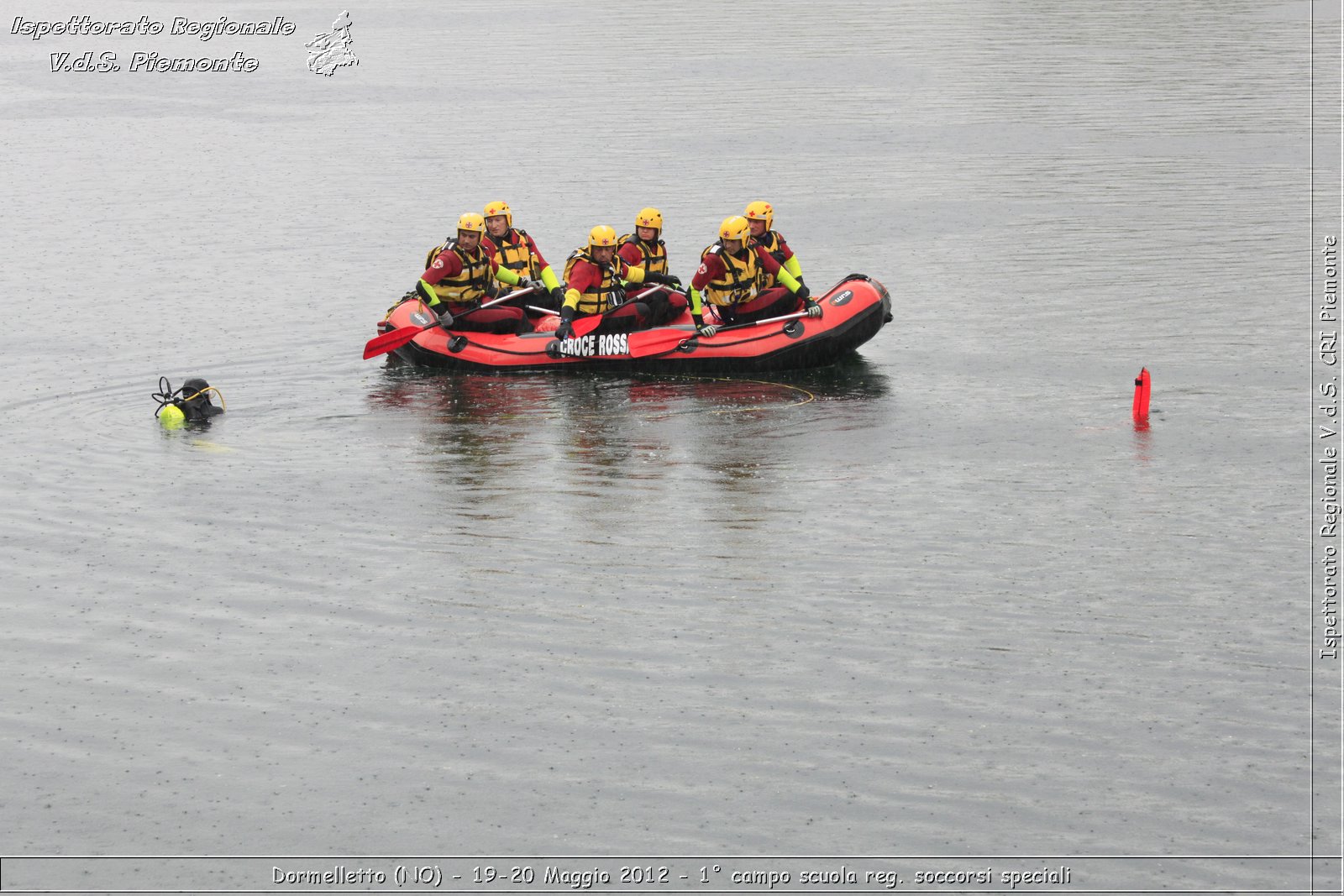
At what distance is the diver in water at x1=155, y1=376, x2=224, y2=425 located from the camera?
1920 centimetres

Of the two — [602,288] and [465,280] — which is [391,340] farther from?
[602,288]

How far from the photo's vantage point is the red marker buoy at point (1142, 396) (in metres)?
18.1

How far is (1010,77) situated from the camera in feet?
150

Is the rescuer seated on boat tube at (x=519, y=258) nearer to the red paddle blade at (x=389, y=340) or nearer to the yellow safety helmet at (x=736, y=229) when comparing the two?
the red paddle blade at (x=389, y=340)

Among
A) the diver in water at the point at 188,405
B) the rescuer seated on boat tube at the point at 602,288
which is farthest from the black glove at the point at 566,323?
the diver in water at the point at 188,405

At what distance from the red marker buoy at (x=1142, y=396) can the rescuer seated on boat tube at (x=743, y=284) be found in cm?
402

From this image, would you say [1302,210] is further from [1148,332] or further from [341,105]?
[341,105]

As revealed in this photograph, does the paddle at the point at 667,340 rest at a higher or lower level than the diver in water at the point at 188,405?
higher

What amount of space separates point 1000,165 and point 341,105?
18.7 meters

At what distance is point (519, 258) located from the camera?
21891 millimetres

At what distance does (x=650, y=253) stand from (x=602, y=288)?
29.6 inches

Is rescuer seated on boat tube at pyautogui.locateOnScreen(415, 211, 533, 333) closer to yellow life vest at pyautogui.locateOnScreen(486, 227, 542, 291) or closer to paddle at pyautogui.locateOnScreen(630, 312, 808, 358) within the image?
yellow life vest at pyautogui.locateOnScreen(486, 227, 542, 291)

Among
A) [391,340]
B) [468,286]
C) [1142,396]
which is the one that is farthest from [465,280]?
[1142,396]

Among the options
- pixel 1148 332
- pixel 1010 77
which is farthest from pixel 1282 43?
pixel 1148 332
